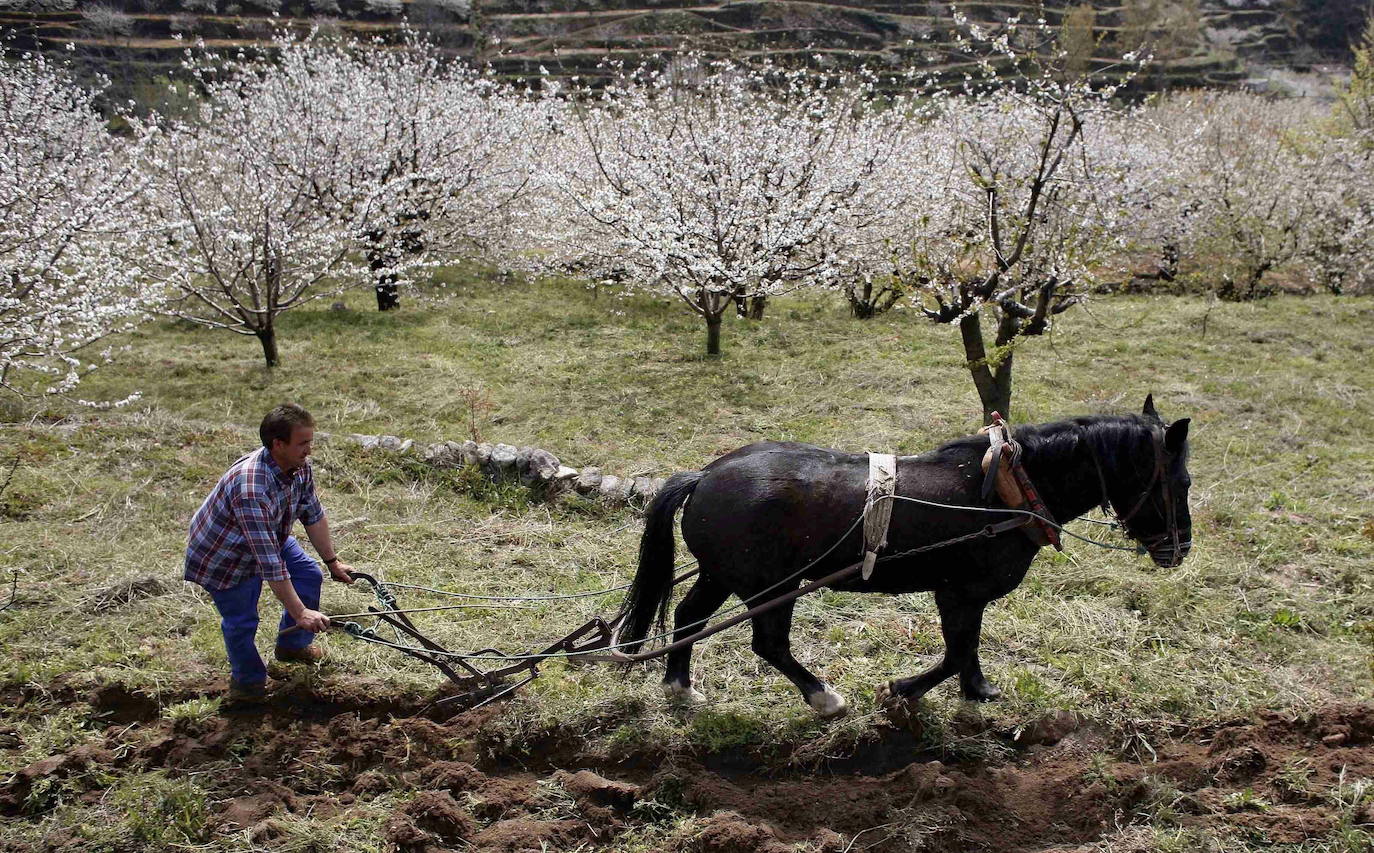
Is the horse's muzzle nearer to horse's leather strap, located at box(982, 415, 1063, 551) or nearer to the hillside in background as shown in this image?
horse's leather strap, located at box(982, 415, 1063, 551)

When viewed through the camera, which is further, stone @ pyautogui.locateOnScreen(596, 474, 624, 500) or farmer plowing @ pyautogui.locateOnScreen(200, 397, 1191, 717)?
stone @ pyautogui.locateOnScreen(596, 474, 624, 500)

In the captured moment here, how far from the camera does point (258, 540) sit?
3832mm

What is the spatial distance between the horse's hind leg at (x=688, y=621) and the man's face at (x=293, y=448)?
6.75ft

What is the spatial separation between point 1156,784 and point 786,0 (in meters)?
60.9

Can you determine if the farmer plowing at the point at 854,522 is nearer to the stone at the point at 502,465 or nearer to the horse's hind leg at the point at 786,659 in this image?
the horse's hind leg at the point at 786,659

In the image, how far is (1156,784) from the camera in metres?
3.61

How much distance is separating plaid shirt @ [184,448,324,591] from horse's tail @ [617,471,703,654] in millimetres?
1729

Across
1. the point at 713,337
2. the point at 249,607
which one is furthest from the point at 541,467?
the point at 713,337

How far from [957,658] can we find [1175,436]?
4.87 feet

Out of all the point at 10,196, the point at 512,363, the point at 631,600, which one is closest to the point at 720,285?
the point at 512,363

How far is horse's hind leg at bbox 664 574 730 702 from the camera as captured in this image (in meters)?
4.36

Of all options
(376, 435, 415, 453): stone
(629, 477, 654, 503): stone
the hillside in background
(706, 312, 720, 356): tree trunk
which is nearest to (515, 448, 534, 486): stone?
(629, 477, 654, 503): stone

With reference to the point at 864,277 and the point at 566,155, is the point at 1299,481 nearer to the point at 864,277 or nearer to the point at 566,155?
the point at 864,277

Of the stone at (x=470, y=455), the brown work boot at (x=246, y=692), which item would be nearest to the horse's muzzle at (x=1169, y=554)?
the brown work boot at (x=246, y=692)
